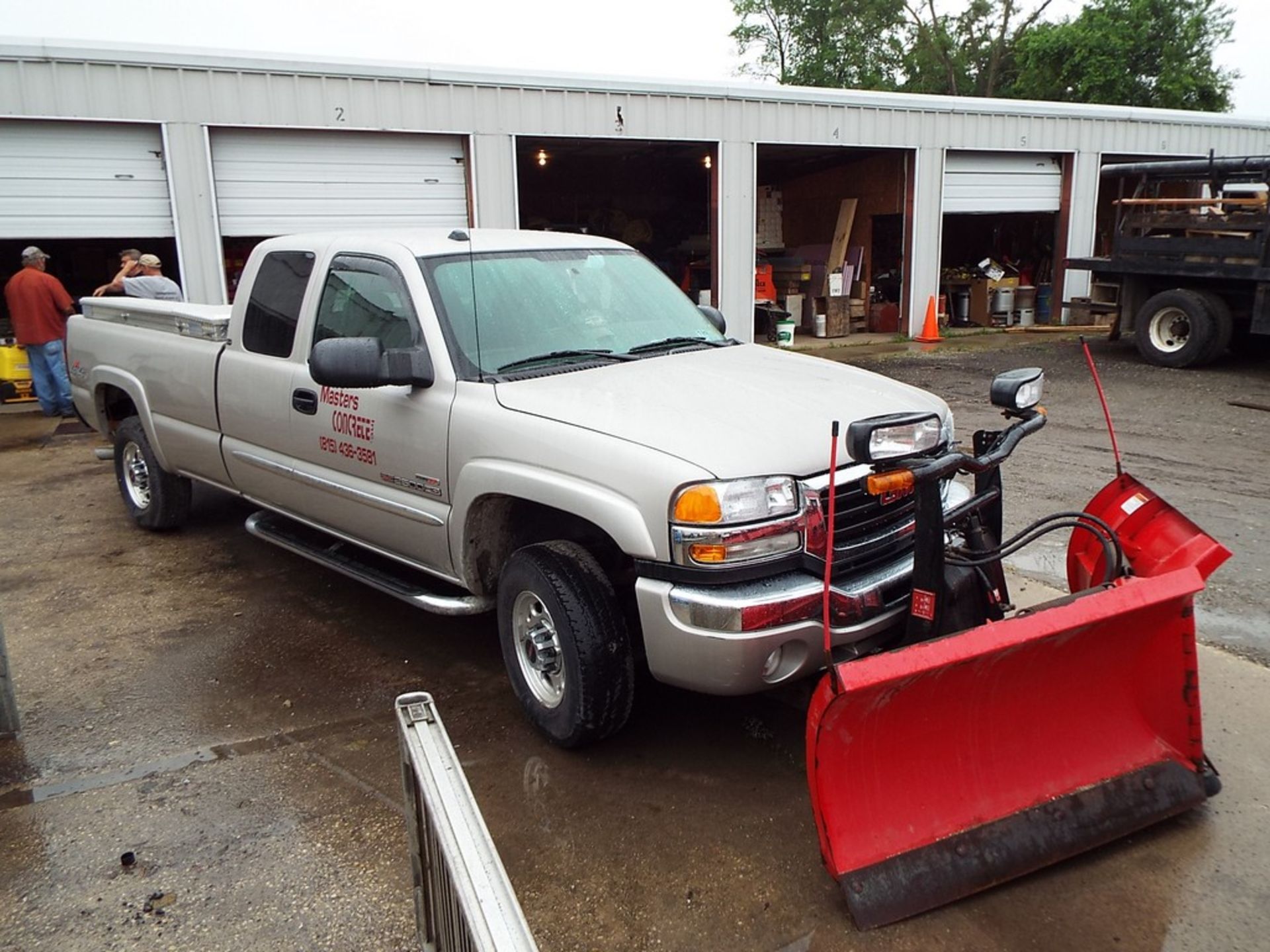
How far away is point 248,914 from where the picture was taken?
9.46 ft

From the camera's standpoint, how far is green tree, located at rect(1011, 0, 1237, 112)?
36219mm

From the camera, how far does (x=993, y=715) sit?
9.95 feet

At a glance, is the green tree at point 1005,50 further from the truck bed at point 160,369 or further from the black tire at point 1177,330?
the truck bed at point 160,369

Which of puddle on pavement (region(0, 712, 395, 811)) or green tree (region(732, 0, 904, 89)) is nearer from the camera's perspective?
puddle on pavement (region(0, 712, 395, 811))

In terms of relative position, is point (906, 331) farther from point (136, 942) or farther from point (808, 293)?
point (136, 942)

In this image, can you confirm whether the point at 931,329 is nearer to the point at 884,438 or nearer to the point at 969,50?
the point at 884,438

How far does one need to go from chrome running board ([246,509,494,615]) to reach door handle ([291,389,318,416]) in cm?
69

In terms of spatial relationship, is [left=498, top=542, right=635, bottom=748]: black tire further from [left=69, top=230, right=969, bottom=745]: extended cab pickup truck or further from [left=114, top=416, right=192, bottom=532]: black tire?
[left=114, top=416, right=192, bottom=532]: black tire

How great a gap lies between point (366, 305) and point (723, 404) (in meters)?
1.87

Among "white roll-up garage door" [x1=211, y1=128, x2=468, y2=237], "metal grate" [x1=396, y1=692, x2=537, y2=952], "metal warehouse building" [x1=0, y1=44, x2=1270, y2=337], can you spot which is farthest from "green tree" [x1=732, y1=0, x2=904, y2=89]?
"metal grate" [x1=396, y1=692, x2=537, y2=952]

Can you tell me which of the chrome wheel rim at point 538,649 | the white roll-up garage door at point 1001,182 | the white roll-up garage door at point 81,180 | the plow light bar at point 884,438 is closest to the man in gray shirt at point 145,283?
the white roll-up garage door at point 81,180

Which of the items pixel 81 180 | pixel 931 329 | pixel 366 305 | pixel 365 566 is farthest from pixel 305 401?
pixel 931 329

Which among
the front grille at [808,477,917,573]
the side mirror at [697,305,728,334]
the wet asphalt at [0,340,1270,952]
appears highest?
the side mirror at [697,305,728,334]

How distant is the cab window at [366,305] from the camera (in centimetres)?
430
